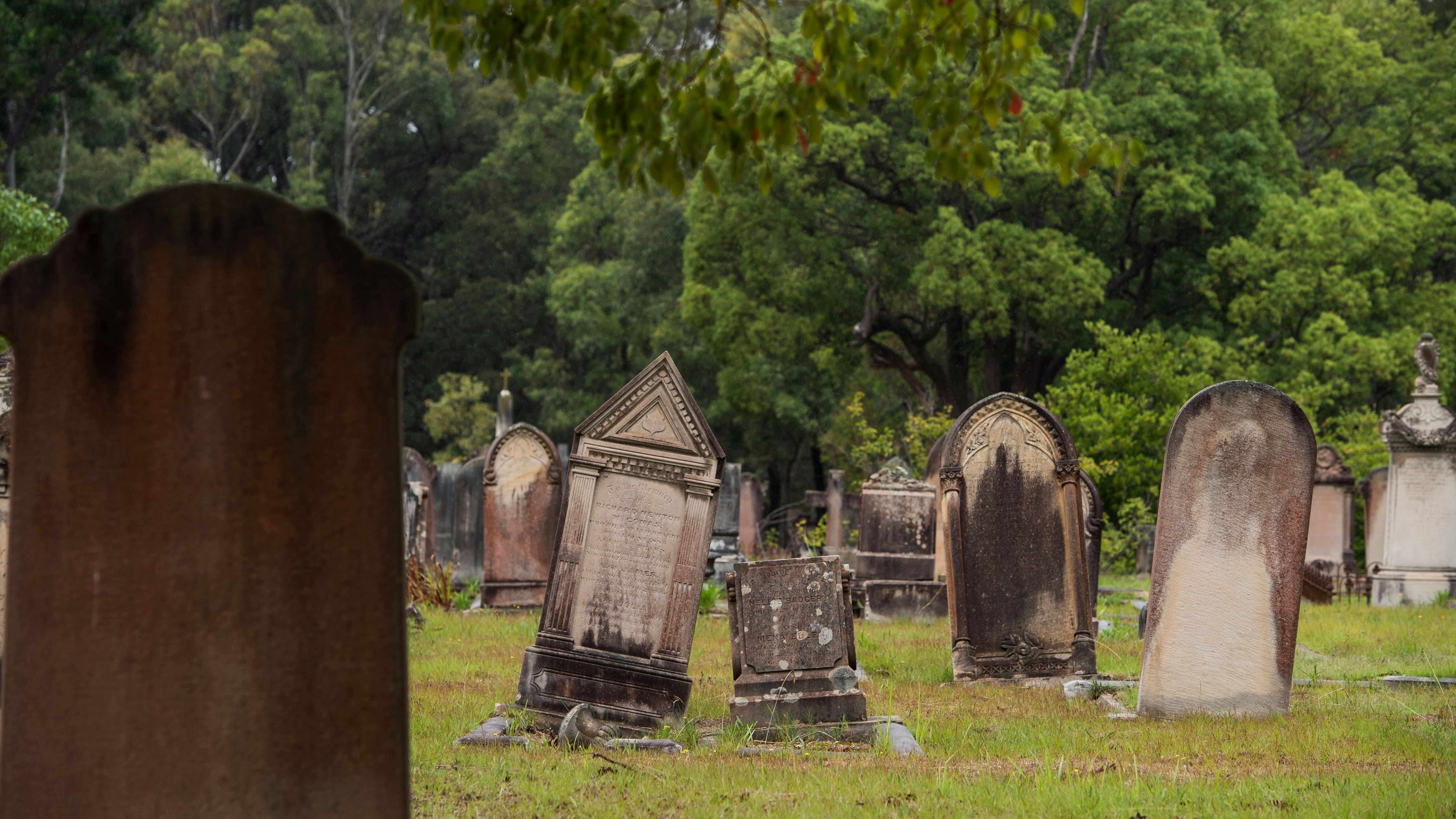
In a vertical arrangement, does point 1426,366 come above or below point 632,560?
above

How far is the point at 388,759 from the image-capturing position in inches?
117

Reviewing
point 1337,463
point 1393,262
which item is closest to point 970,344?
point 1393,262

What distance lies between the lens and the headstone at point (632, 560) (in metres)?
7.24

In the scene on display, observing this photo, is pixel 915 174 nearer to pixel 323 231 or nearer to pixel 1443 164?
pixel 1443 164

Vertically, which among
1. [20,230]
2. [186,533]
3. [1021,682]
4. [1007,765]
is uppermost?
[20,230]

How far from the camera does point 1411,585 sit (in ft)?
47.4

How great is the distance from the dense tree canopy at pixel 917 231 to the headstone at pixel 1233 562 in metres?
8.40

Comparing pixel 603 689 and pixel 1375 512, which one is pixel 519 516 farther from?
pixel 1375 512

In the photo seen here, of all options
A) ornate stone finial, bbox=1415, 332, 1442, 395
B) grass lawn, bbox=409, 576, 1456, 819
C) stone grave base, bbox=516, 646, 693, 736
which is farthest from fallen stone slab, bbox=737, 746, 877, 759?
→ ornate stone finial, bbox=1415, 332, 1442, 395

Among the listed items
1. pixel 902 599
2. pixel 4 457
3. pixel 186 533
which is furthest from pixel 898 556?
pixel 186 533

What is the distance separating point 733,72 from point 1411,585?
1363cm

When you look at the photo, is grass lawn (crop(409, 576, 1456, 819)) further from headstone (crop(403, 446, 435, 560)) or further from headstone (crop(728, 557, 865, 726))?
headstone (crop(403, 446, 435, 560))

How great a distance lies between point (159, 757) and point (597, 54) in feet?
6.91

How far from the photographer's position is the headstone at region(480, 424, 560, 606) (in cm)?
1456
